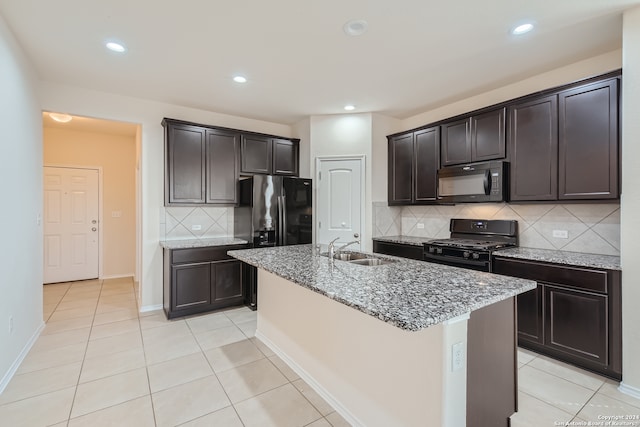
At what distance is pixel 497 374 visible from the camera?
158 cm

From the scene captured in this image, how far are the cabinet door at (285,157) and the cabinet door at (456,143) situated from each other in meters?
2.13

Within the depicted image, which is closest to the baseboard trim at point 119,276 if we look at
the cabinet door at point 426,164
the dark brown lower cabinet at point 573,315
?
the cabinet door at point 426,164

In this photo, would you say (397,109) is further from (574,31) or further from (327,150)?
(574,31)

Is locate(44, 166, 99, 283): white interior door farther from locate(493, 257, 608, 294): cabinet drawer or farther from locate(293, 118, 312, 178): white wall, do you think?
locate(493, 257, 608, 294): cabinet drawer

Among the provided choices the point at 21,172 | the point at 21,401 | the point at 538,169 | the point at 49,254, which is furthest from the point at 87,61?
the point at 538,169

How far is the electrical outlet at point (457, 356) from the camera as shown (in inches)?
52.6

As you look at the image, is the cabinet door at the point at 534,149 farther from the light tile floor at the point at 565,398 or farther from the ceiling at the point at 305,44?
the light tile floor at the point at 565,398

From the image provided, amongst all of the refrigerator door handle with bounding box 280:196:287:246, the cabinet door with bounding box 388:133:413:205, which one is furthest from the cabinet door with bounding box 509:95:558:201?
the refrigerator door handle with bounding box 280:196:287:246

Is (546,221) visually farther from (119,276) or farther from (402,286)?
(119,276)

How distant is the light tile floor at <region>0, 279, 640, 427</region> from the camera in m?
1.90

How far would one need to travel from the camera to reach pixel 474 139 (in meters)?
3.38

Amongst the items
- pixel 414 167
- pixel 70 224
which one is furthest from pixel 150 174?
pixel 414 167

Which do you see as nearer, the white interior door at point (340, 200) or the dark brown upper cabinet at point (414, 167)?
the dark brown upper cabinet at point (414, 167)

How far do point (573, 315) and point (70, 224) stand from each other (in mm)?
6936
